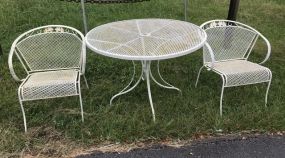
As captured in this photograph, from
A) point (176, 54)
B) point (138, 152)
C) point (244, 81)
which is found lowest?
point (138, 152)

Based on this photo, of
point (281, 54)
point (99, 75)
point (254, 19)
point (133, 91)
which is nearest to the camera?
point (133, 91)

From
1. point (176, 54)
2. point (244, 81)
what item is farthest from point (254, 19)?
point (176, 54)

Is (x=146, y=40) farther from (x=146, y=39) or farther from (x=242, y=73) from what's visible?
(x=242, y=73)

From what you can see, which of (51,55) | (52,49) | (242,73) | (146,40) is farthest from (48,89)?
(242,73)

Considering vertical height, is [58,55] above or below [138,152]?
above

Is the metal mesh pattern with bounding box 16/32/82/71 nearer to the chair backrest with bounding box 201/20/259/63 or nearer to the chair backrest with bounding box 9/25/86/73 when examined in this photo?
the chair backrest with bounding box 9/25/86/73

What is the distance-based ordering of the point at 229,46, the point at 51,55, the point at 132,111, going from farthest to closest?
the point at 229,46 → the point at 51,55 → the point at 132,111

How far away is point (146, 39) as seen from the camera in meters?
3.99

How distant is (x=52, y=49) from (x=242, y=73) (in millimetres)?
2014

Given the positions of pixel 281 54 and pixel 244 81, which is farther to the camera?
pixel 281 54

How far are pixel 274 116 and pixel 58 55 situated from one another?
2315 mm

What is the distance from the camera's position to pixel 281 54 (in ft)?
18.4

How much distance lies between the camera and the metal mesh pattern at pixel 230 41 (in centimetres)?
451

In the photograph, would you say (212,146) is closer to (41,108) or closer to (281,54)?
(41,108)
